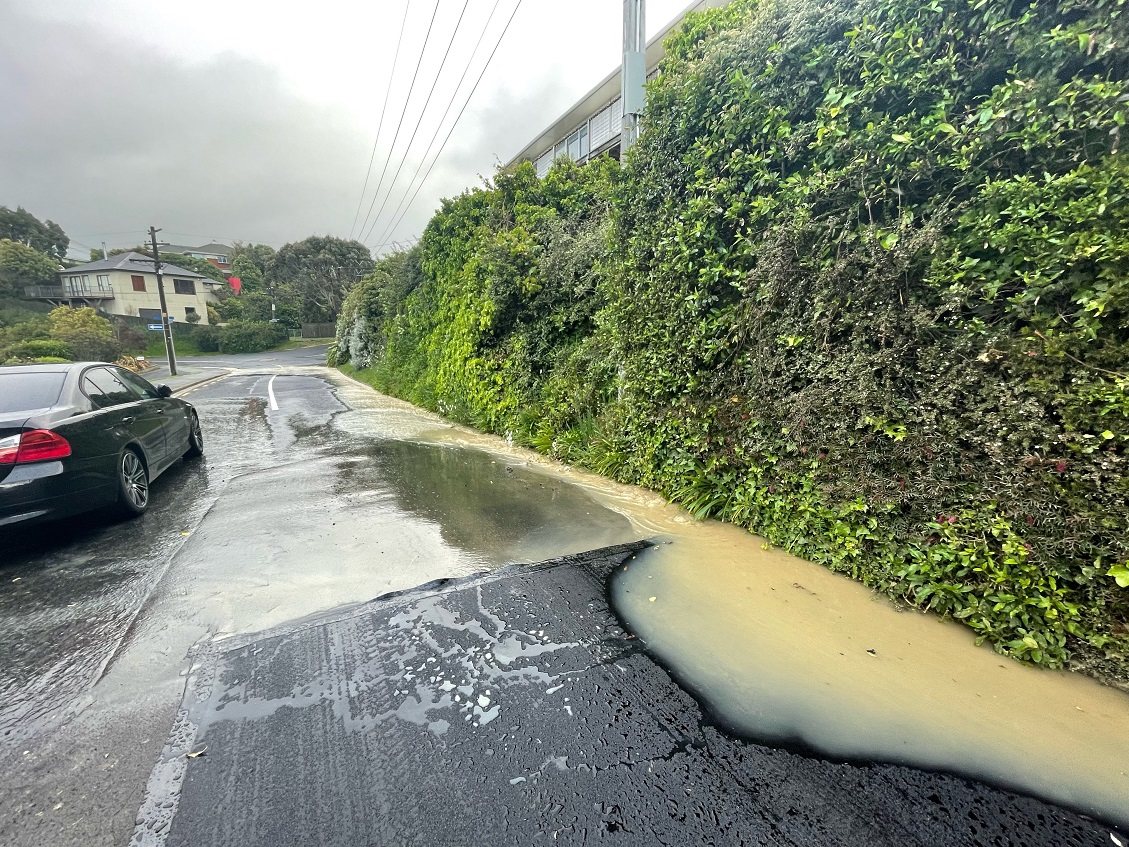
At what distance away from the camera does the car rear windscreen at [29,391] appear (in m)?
4.02

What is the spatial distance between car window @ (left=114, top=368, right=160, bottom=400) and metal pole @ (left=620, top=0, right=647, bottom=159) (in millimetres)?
6462

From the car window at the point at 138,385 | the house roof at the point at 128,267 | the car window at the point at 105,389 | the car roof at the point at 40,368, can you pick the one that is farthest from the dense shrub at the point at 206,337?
the car roof at the point at 40,368

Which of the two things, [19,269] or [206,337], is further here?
[206,337]

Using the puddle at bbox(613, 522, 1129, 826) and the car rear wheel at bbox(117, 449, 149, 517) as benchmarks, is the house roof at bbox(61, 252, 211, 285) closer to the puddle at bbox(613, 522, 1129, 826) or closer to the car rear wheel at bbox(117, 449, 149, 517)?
the car rear wheel at bbox(117, 449, 149, 517)

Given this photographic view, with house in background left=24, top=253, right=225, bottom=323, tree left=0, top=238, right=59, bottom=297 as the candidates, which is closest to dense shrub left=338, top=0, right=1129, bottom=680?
house in background left=24, top=253, right=225, bottom=323

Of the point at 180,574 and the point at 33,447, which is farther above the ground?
the point at 33,447

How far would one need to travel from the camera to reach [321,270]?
61.2 m

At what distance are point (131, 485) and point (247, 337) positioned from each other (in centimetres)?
5358

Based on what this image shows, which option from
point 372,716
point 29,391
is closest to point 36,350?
point 29,391

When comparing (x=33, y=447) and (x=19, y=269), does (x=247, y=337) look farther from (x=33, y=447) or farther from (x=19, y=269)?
(x=33, y=447)

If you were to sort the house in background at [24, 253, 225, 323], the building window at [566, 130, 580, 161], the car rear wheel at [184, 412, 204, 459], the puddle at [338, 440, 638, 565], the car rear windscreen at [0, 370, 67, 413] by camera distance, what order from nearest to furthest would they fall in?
Answer: 1. the car rear windscreen at [0, 370, 67, 413]
2. the puddle at [338, 440, 638, 565]
3. the car rear wheel at [184, 412, 204, 459]
4. the building window at [566, 130, 580, 161]
5. the house in background at [24, 253, 225, 323]

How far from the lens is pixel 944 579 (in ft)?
9.86

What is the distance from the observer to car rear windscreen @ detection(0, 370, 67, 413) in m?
4.02

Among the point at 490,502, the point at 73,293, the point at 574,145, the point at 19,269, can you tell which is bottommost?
the point at 490,502
